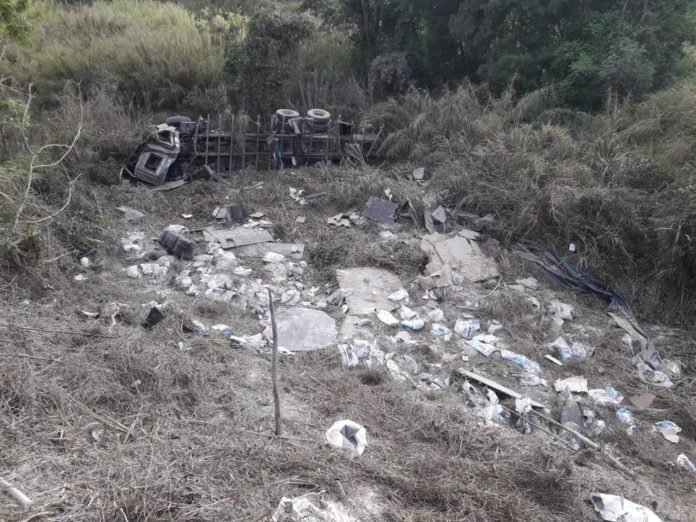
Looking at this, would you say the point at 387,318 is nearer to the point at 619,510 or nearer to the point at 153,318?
the point at 153,318

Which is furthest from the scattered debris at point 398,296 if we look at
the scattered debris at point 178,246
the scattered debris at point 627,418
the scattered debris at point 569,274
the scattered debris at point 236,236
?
the scattered debris at point 178,246

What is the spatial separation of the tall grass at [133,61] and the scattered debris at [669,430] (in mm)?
8320

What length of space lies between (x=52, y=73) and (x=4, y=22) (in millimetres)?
4100

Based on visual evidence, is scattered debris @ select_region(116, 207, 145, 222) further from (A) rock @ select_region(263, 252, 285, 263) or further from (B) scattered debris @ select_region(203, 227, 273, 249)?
(A) rock @ select_region(263, 252, 285, 263)

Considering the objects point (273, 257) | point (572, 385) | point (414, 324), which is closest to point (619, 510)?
point (572, 385)

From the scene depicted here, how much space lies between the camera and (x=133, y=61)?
984 cm

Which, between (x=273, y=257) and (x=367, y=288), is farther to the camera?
(x=273, y=257)

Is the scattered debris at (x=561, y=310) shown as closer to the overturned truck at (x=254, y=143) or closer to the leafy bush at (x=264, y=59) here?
the overturned truck at (x=254, y=143)

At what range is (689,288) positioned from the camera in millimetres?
5719

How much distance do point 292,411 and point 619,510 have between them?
6.67 ft

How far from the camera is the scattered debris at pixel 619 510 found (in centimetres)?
325

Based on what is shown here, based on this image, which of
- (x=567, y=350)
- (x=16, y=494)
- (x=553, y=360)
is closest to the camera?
(x=16, y=494)

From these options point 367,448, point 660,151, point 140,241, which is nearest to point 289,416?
point 367,448

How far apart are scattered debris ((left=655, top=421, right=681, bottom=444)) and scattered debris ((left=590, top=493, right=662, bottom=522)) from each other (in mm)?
1124
